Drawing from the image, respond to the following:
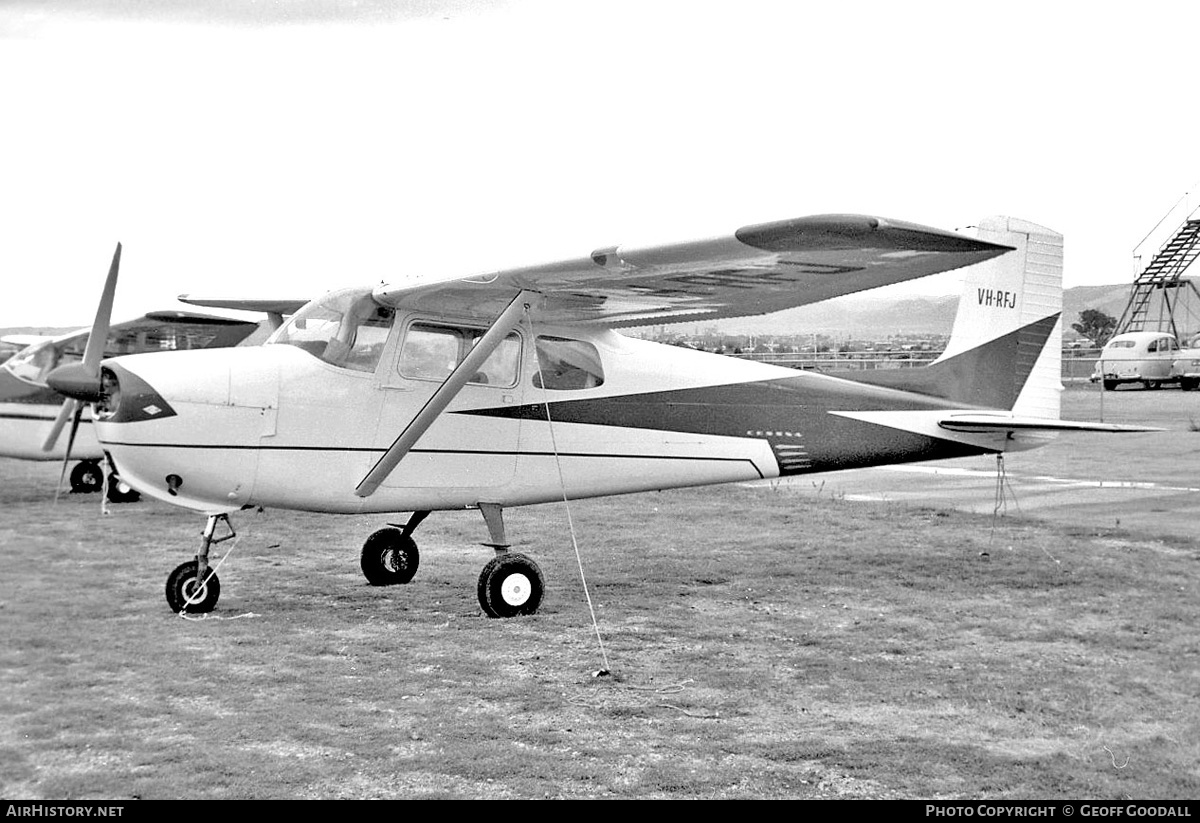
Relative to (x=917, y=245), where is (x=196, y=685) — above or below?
below

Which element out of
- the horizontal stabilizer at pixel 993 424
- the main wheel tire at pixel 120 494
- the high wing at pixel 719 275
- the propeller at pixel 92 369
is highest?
the high wing at pixel 719 275

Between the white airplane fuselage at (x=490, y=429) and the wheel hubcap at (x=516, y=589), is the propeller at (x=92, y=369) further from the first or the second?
the wheel hubcap at (x=516, y=589)

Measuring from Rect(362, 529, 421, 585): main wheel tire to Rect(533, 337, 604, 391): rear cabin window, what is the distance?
1.68m

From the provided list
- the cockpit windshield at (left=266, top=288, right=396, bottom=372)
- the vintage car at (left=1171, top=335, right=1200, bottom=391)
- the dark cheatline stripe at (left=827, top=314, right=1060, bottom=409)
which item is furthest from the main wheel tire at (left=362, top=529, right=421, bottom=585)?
the vintage car at (left=1171, top=335, right=1200, bottom=391)

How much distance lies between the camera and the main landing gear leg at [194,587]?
23.2ft

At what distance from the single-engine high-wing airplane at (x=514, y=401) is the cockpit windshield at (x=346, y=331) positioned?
0.6 inches

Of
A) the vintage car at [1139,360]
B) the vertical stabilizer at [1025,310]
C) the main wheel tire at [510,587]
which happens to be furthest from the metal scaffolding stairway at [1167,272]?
the main wheel tire at [510,587]

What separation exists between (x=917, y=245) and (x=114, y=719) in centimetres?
438

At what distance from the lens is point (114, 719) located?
473 cm

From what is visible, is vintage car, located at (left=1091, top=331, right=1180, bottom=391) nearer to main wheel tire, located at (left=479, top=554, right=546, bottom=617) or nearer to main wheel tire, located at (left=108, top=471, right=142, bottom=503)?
main wheel tire, located at (left=108, top=471, right=142, bottom=503)

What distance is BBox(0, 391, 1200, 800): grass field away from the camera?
4.24 meters
